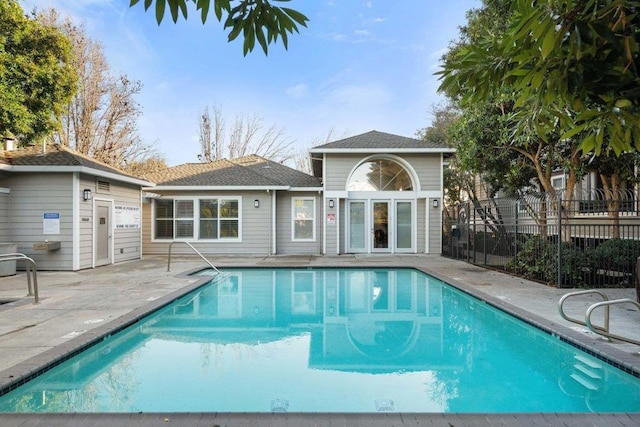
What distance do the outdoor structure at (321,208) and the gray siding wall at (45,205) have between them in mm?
4227

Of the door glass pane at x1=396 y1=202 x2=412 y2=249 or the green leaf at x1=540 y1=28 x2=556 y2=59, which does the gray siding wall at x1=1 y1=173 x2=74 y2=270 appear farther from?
the green leaf at x1=540 y1=28 x2=556 y2=59

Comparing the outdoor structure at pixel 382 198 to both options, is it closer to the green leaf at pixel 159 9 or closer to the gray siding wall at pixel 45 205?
the gray siding wall at pixel 45 205

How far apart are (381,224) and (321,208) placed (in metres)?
2.40

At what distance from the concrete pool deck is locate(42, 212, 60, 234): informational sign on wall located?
1.13m

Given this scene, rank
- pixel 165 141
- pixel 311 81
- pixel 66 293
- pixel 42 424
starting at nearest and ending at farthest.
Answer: pixel 42 424
pixel 66 293
pixel 311 81
pixel 165 141

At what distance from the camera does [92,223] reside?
10.6m

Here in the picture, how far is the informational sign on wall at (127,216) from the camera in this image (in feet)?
39.6

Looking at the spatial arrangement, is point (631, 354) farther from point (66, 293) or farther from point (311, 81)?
point (311, 81)

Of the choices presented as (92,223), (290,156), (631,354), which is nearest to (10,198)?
(92,223)

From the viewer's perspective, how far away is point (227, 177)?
1488 cm

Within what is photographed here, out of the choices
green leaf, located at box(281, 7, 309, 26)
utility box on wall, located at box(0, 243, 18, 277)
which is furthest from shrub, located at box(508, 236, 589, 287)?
utility box on wall, located at box(0, 243, 18, 277)

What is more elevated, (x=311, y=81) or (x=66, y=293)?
(x=311, y=81)

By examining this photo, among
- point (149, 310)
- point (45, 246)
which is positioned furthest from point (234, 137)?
point (149, 310)

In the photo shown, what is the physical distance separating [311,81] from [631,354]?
2260 centimetres
